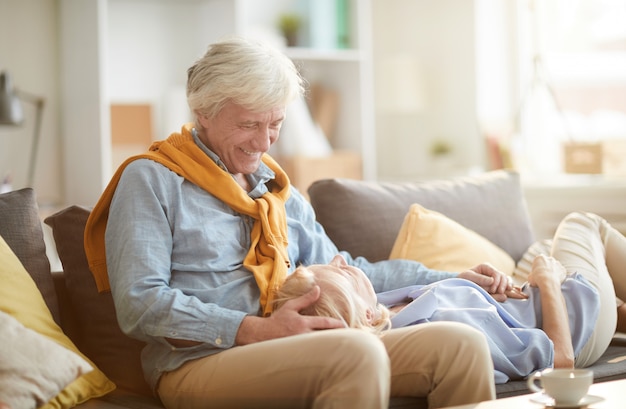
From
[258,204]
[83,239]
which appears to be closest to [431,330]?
[258,204]

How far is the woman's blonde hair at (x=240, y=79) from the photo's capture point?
2070 mm

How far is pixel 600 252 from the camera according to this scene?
2604 millimetres

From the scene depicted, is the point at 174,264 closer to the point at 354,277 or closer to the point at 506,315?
the point at 354,277

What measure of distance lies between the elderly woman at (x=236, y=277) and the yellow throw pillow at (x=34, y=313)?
0.14 m

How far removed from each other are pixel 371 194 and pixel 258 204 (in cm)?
66

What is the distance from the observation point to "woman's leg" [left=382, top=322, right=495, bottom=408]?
179 cm

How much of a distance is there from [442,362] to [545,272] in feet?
2.21

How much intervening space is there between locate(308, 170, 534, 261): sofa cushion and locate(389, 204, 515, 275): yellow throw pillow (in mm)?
51

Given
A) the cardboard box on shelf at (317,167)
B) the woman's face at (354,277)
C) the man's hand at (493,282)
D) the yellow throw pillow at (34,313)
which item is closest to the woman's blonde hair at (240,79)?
the woman's face at (354,277)

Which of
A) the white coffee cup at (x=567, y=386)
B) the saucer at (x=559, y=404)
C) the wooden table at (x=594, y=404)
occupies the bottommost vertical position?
the wooden table at (x=594, y=404)

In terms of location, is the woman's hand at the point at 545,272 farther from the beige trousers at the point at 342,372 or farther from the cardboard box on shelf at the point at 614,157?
the cardboard box on shelf at the point at 614,157

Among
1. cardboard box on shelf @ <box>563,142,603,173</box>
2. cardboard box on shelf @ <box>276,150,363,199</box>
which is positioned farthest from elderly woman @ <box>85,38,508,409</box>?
cardboard box on shelf @ <box>563,142,603,173</box>

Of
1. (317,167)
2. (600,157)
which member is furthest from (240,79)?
(600,157)

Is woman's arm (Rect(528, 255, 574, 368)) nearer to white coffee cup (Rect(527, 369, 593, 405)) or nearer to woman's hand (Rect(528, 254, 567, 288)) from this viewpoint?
woman's hand (Rect(528, 254, 567, 288))
